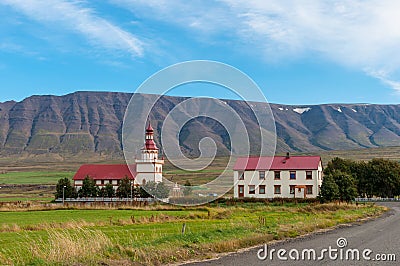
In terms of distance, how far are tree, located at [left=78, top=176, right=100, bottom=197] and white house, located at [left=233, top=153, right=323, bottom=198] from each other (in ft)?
105

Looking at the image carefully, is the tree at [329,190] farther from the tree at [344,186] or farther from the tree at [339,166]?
the tree at [339,166]

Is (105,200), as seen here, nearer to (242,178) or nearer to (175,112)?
(242,178)

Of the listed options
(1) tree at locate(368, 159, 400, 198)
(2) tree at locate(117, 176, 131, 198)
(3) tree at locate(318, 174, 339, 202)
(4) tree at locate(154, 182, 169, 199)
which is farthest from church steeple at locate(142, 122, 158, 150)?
(3) tree at locate(318, 174, 339, 202)

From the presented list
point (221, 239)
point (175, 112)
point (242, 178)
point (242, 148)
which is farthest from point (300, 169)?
point (221, 239)

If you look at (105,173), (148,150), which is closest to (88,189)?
(105,173)

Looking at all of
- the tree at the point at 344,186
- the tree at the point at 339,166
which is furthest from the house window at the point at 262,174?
the tree at the point at 344,186

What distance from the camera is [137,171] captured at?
115438 millimetres

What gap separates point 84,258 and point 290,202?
64.6 metres

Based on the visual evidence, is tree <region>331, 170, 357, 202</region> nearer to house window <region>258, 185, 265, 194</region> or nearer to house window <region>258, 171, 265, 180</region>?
house window <region>258, 171, 265, 180</region>

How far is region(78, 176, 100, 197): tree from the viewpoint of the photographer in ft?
348

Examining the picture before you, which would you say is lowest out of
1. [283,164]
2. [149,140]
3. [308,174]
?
[308,174]

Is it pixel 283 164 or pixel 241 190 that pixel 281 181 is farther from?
pixel 241 190

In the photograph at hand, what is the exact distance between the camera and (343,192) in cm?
7712

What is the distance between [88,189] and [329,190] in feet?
168
